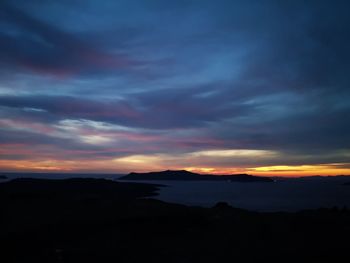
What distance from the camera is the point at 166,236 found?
28.1 meters

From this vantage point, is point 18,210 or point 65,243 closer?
point 65,243

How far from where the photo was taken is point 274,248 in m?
25.0

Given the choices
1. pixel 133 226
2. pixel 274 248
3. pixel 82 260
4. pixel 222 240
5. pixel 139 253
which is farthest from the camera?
pixel 133 226

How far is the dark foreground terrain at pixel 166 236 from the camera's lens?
22641 millimetres

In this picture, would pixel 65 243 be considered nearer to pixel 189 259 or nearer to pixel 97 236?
pixel 97 236

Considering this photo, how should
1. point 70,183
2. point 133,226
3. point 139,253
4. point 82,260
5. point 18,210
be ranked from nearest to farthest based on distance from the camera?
point 82,260 < point 139,253 < point 133,226 < point 18,210 < point 70,183

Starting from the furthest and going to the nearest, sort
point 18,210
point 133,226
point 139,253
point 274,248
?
1. point 18,210
2. point 133,226
3. point 274,248
4. point 139,253

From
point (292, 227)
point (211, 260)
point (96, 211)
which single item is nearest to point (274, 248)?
point (211, 260)

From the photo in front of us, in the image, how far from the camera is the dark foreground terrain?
74.3 feet

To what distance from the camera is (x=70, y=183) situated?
121 m

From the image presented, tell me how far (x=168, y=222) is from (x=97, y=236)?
24.1 ft

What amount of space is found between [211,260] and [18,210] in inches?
1054

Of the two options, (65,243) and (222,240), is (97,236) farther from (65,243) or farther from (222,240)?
(222,240)

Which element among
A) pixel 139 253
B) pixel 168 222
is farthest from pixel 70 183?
pixel 139 253
